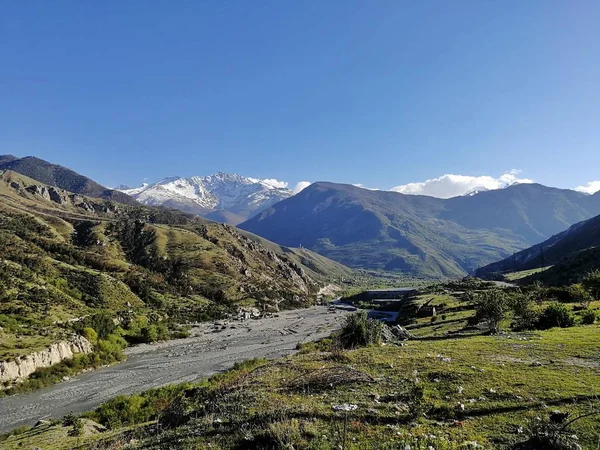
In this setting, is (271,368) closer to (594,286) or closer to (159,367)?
(159,367)

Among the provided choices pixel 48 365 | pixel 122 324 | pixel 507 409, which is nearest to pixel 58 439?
pixel 507 409

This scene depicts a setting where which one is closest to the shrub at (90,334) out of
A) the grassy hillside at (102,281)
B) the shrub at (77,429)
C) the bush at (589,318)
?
the grassy hillside at (102,281)

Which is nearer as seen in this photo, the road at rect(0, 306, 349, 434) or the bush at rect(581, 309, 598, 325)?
the bush at rect(581, 309, 598, 325)

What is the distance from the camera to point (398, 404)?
1477cm

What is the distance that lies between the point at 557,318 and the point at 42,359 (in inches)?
3007

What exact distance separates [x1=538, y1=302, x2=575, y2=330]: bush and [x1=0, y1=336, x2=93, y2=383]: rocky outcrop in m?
73.0

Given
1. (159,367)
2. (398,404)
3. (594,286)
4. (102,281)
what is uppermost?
(102,281)

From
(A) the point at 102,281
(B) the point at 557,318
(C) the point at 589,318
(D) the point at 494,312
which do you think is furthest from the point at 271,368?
(A) the point at 102,281

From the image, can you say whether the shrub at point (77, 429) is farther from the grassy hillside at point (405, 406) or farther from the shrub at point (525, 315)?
the shrub at point (525, 315)

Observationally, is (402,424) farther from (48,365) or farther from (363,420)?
(48,365)

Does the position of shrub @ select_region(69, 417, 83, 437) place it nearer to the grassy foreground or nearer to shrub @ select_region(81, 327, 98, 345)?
the grassy foreground

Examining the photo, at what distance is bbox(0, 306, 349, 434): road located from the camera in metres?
48.6

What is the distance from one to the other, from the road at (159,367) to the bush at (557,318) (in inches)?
1867

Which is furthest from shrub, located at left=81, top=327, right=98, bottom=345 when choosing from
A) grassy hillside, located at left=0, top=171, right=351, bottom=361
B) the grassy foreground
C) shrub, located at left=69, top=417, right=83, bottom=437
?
the grassy foreground
